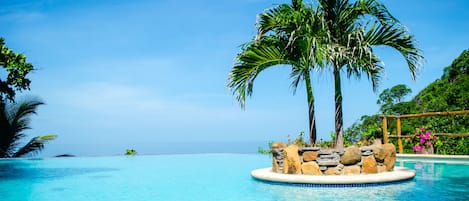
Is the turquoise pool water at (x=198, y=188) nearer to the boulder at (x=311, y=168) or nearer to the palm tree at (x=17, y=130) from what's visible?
the boulder at (x=311, y=168)

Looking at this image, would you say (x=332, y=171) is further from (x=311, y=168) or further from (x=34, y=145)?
(x=34, y=145)

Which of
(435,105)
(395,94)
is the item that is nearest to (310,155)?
(435,105)

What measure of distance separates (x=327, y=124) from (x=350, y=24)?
204 cm

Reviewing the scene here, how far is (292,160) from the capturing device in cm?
835

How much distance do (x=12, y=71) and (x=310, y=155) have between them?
20.8ft

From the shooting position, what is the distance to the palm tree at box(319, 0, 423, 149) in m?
8.88

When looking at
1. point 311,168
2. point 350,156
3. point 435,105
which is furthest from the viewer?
point 435,105

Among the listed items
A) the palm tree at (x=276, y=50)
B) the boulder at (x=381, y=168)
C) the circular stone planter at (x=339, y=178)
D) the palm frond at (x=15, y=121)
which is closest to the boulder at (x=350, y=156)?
the circular stone planter at (x=339, y=178)

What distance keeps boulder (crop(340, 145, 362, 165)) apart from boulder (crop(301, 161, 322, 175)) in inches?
17.6

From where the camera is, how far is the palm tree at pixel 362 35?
888cm

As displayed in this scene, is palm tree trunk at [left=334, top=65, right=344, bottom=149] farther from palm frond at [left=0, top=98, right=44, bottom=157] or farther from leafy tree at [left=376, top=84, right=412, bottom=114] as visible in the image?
leafy tree at [left=376, top=84, right=412, bottom=114]

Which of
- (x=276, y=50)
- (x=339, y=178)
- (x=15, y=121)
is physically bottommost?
(x=339, y=178)

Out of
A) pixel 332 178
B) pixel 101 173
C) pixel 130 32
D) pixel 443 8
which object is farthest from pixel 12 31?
pixel 443 8

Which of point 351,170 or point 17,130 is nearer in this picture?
point 351,170
